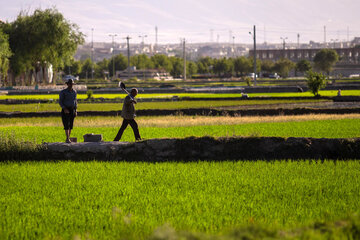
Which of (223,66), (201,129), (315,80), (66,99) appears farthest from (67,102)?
(223,66)

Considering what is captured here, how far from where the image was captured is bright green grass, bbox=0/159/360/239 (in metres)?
6.96

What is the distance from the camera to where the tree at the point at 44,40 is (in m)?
84.9

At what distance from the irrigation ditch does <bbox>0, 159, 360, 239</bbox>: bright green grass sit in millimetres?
834

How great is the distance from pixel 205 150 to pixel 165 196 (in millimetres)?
4653

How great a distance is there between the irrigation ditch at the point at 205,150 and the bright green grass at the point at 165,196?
0.83m

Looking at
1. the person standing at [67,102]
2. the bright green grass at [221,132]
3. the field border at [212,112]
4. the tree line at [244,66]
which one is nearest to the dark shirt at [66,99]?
the person standing at [67,102]

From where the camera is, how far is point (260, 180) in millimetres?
10062

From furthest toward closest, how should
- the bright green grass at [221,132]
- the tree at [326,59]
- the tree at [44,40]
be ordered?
the tree at [326,59] → the tree at [44,40] → the bright green grass at [221,132]

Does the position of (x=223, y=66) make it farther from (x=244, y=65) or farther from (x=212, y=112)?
(x=212, y=112)

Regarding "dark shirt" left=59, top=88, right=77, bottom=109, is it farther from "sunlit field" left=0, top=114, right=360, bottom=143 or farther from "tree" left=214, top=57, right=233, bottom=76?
"tree" left=214, top=57, right=233, bottom=76

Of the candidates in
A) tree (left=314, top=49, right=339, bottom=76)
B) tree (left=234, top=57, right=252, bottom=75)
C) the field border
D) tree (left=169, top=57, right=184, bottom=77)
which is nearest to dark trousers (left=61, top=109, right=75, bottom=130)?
the field border

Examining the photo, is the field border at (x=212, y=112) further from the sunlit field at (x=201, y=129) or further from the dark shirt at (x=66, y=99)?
the dark shirt at (x=66, y=99)

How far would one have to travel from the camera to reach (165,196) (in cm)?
878

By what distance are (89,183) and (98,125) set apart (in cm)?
1577
